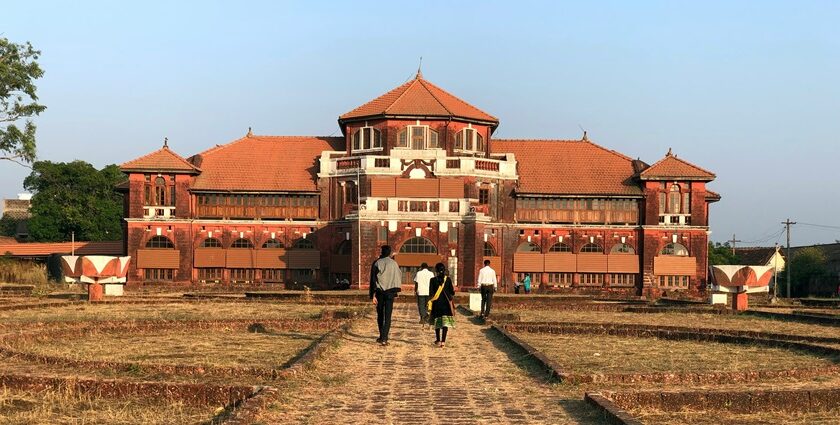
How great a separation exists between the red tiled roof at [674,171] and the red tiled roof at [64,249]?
112 feet

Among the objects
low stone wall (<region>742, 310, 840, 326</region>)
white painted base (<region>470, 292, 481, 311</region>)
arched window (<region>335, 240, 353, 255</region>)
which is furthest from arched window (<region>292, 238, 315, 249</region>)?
low stone wall (<region>742, 310, 840, 326</region>)

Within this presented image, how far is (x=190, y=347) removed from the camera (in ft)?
61.9

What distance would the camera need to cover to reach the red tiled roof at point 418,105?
56344mm

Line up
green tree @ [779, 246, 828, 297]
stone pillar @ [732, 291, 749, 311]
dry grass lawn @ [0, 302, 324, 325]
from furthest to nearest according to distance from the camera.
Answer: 1. green tree @ [779, 246, 828, 297]
2. stone pillar @ [732, 291, 749, 311]
3. dry grass lawn @ [0, 302, 324, 325]

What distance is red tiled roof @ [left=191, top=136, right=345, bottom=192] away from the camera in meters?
58.5

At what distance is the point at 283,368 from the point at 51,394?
11.2ft

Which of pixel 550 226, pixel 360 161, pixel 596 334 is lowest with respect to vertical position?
pixel 596 334

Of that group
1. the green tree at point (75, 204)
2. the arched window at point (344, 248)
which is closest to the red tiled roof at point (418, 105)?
the arched window at point (344, 248)

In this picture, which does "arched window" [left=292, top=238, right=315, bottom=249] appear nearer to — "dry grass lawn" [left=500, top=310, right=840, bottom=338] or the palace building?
the palace building

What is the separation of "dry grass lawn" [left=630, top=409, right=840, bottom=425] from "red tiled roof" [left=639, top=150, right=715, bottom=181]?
46813 millimetres

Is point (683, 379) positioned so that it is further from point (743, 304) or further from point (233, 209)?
point (233, 209)

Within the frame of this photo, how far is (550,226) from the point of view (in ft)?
191

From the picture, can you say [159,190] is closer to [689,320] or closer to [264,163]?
[264,163]

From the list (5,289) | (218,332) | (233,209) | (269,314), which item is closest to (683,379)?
(218,332)
